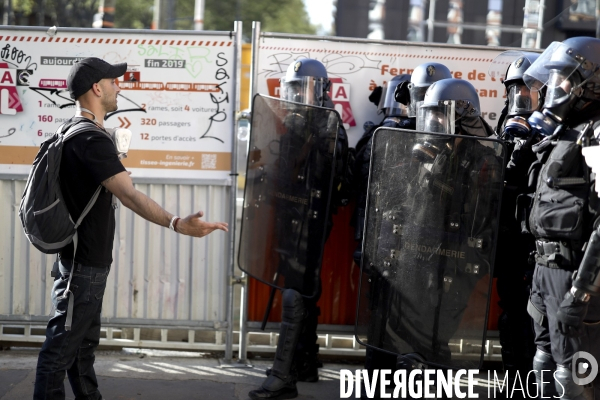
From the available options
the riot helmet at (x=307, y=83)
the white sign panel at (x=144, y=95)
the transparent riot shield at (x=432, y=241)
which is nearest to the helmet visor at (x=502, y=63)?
the riot helmet at (x=307, y=83)

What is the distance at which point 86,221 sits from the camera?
363 cm

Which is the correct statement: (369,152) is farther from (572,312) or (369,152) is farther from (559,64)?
(572,312)

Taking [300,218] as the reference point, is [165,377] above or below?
below

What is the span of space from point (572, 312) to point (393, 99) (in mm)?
2088

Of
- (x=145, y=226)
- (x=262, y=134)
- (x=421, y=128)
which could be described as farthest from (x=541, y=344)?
→ (x=145, y=226)

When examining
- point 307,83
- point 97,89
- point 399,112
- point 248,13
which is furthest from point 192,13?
point 97,89

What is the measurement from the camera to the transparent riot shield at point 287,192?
Result: 4.46m

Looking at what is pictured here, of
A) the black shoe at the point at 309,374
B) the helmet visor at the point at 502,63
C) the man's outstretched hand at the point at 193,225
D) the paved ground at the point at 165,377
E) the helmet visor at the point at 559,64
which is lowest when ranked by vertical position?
the paved ground at the point at 165,377

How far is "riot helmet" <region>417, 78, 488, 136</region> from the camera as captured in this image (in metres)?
4.25

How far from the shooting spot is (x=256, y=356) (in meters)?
5.48

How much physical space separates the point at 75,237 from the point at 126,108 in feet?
5.91

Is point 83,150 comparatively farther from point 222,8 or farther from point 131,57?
point 222,8

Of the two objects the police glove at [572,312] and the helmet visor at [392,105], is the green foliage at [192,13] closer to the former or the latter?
the helmet visor at [392,105]

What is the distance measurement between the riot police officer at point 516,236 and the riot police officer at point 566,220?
0.47m
